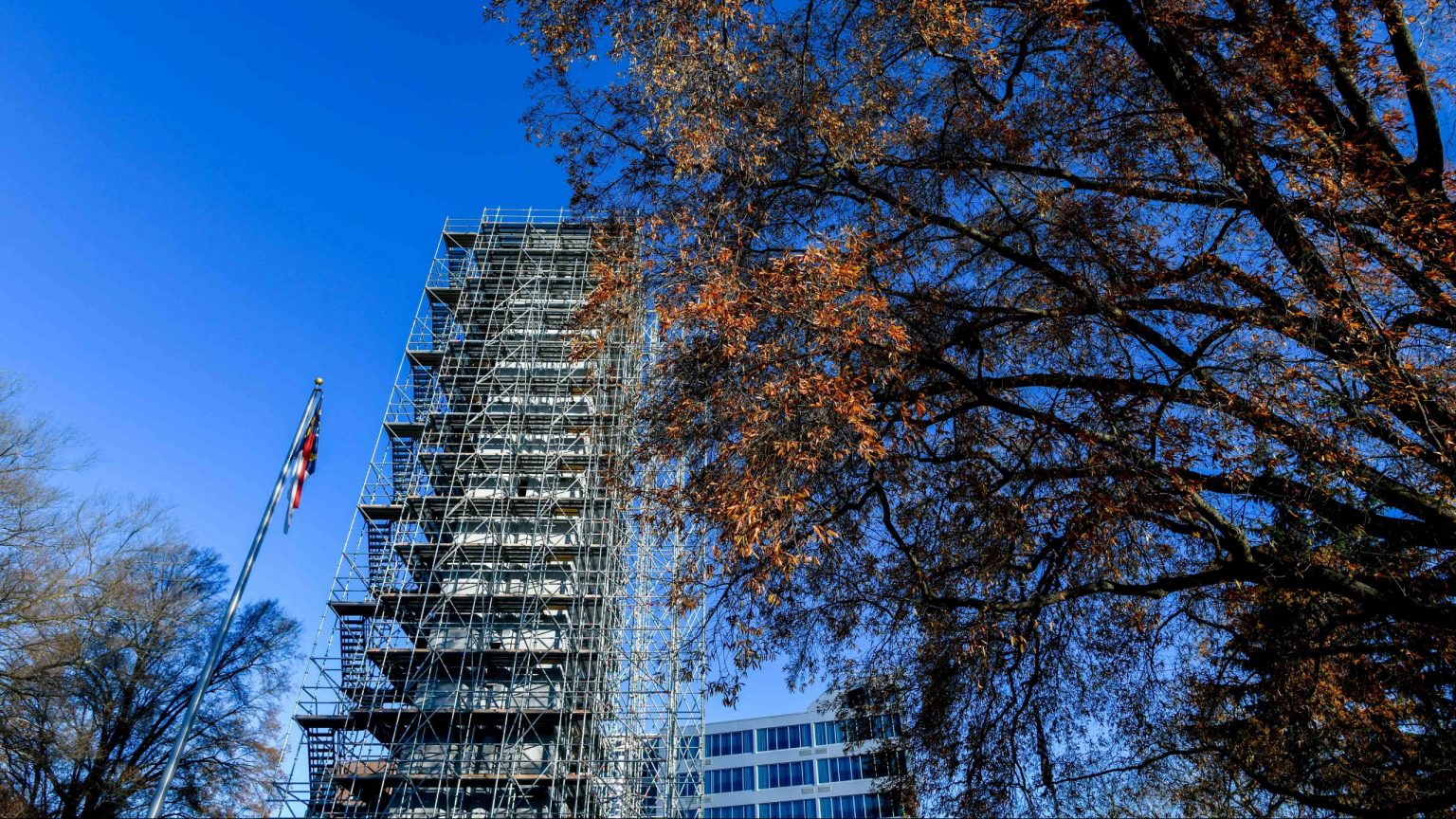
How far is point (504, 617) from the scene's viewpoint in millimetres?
27188

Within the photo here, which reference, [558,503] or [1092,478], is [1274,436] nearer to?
[1092,478]

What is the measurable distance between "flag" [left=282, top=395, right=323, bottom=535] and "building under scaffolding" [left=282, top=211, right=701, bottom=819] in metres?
6.76

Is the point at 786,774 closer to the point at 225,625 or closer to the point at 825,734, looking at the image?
the point at 825,734

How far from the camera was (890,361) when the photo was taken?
7.98 metres

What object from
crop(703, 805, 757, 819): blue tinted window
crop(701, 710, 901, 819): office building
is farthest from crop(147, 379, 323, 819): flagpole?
crop(703, 805, 757, 819): blue tinted window

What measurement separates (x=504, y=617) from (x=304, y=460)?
37.4ft

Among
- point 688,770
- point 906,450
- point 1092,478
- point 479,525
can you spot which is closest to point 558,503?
point 479,525

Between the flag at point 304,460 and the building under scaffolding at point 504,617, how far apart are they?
6.76m

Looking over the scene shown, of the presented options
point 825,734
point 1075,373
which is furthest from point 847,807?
point 1075,373

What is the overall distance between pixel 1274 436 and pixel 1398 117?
3218 mm

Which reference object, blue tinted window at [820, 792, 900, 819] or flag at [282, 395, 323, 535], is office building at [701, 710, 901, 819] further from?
flag at [282, 395, 323, 535]

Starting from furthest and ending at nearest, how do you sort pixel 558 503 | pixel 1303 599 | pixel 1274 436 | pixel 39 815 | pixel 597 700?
pixel 558 503
pixel 597 700
pixel 39 815
pixel 1303 599
pixel 1274 436

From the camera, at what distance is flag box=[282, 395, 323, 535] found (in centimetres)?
1647

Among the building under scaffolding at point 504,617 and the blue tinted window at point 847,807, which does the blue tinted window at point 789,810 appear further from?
the building under scaffolding at point 504,617
